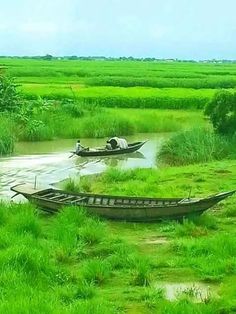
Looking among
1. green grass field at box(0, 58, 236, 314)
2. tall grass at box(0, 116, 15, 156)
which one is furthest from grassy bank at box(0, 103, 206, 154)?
green grass field at box(0, 58, 236, 314)

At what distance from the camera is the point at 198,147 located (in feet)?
71.0

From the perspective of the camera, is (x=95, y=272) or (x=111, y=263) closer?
(x=95, y=272)

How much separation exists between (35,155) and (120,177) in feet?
21.0

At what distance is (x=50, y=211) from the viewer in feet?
41.8

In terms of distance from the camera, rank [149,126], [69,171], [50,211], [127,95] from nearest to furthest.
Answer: [50,211] < [69,171] < [149,126] < [127,95]

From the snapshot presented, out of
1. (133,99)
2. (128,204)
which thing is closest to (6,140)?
(128,204)

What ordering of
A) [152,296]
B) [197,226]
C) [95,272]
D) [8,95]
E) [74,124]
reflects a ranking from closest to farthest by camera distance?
[152,296]
[95,272]
[197,226]
[8,95]
[74,124]

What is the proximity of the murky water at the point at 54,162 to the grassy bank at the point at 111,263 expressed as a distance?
470 centimetres

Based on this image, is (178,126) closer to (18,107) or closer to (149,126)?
(149,126)

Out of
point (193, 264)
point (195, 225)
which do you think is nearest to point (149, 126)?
point (195, 225)

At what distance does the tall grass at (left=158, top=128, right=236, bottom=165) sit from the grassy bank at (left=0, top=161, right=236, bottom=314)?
8.20m

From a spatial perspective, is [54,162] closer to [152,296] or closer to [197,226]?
[197,226]

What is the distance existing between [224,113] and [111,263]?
568 inches

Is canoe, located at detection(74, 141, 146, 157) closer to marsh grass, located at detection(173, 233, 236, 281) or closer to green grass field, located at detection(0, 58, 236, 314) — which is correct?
green grass field, located at detection(0, 58, 236, 314)
